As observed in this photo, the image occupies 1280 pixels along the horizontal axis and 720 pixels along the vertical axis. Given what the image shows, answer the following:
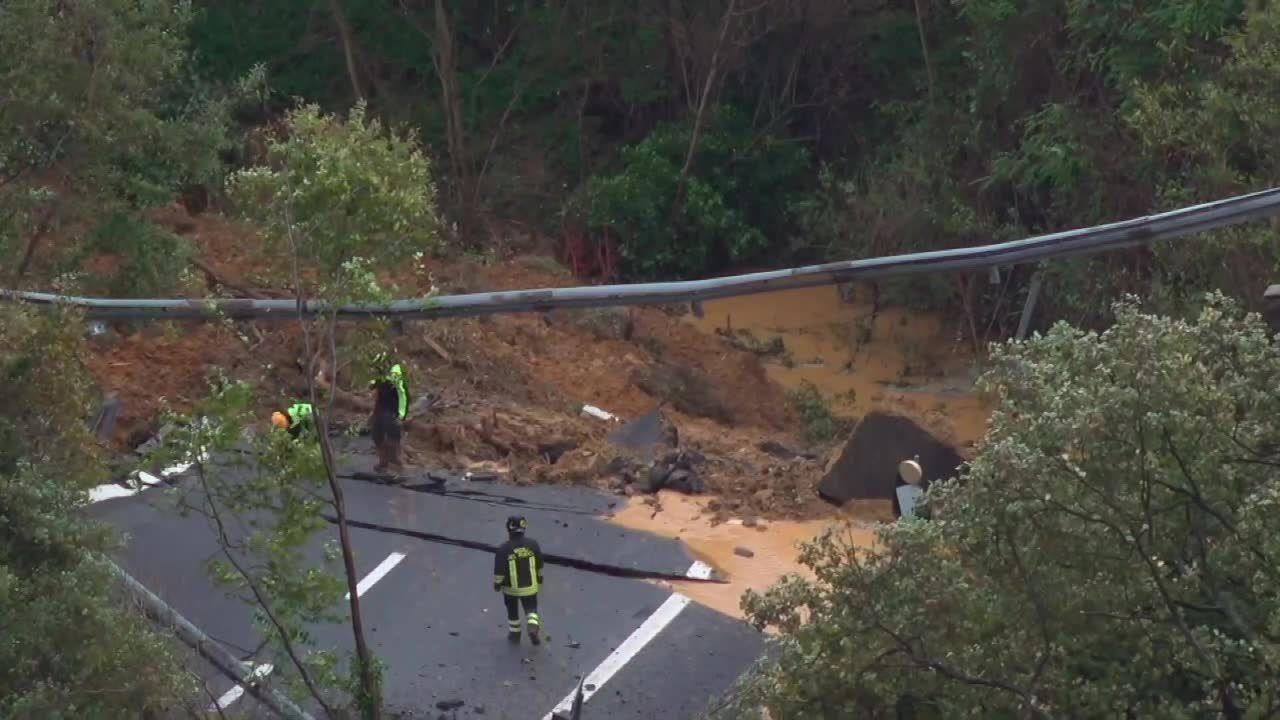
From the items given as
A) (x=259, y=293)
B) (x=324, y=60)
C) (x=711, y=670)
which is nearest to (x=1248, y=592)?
(x=711, y=670)

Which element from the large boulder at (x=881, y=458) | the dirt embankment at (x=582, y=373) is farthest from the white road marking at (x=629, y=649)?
the large boulder at (x=881, y=458)

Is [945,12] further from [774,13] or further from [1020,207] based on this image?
[1020,207]

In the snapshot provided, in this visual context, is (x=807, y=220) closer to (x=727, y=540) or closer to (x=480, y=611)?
(x=727, y=540)

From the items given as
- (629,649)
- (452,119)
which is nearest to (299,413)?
(629,649)

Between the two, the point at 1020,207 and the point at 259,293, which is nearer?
the point at 259,293

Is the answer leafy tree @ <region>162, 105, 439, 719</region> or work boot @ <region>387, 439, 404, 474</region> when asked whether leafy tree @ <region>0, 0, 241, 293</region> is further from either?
leafy tree @ <region>162, 105, 439, 719</region>

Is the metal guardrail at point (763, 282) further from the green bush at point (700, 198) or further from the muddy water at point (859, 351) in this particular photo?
the green bush at point (700, 198)
